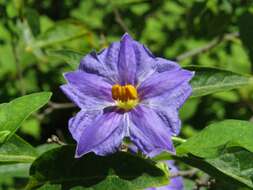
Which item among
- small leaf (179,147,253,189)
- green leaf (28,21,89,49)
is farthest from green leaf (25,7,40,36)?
small leaf (179,147,253,189)

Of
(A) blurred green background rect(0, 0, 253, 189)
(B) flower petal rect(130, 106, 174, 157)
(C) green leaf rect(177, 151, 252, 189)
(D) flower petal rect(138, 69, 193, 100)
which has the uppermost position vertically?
(D) flower petal rect(138, 69, 193, 100)

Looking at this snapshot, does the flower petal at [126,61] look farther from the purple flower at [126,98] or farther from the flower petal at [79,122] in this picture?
the flower petal at [79,122]

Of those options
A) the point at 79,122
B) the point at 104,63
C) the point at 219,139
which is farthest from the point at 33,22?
the point at 219,139

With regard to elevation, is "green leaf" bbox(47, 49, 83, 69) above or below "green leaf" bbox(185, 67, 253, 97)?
above

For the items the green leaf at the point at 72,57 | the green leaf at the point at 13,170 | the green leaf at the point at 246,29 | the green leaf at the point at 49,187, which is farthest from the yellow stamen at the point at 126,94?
the green leaf at the point at 246,29

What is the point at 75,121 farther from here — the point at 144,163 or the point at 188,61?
the point at 188,61

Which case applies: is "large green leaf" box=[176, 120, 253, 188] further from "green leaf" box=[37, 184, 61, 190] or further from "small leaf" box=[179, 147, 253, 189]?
"green leaf" box=[37, 184, 61, 190]

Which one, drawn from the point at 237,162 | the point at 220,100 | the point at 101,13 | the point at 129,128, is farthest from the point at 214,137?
the point at 101,13
